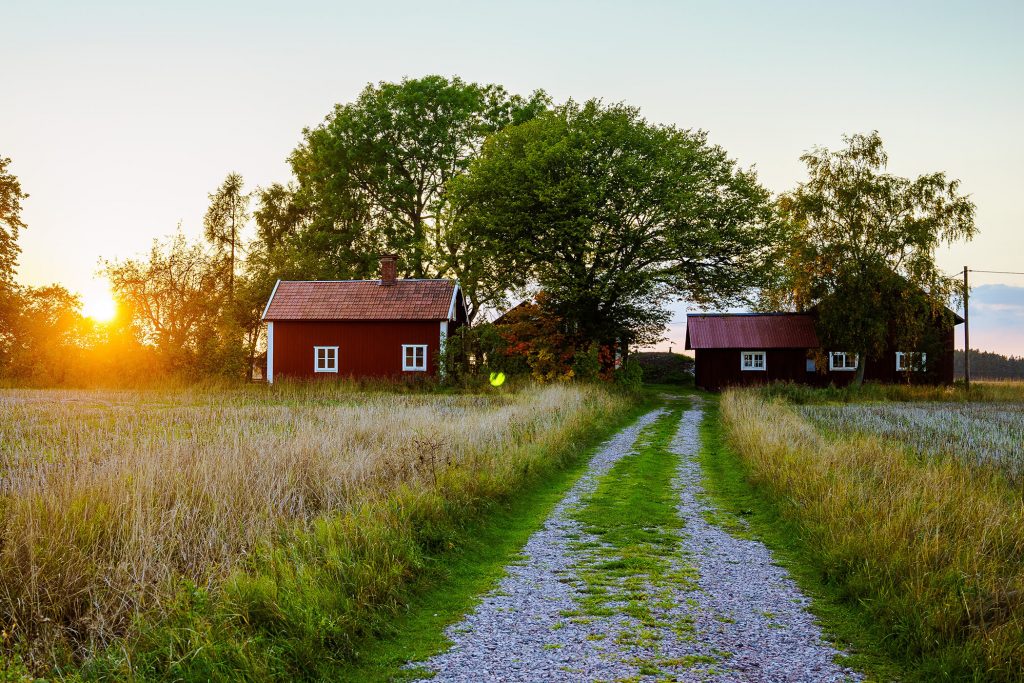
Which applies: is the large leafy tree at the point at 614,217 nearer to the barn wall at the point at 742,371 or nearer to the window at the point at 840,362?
the barn wall at the point at 742,371

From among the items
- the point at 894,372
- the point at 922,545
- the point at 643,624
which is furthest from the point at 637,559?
the point at 894,372

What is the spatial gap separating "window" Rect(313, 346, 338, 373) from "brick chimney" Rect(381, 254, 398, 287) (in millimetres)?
4247

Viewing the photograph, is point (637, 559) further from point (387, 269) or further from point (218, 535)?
point (387, 269)

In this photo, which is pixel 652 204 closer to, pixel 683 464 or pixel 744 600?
pixel 683 464

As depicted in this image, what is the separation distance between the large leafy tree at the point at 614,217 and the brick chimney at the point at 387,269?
16.0ft

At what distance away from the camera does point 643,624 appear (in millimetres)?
5945

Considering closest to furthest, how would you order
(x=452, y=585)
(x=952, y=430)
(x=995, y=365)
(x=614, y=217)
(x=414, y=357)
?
(x=452, y=585) < (x=952, y=430) < (x=614, y=217) < (x=414, y=357) < (x=995, y=365)

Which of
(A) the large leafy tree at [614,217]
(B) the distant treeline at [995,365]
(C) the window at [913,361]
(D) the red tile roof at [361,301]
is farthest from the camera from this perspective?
(B) the distant treeline at [995,365]

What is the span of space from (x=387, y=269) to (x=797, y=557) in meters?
32.1

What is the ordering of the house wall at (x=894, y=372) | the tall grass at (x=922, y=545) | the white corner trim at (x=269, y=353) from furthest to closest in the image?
the house wall at (x=894, y=372) < the white corner trim at (x=269, y=353) < the tall grass at (x=922, y=545)

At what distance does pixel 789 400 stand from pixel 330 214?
28.3 metres

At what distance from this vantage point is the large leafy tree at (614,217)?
32.2 meters

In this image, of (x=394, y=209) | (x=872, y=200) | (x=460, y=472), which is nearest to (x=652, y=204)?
(x=872, y=200)

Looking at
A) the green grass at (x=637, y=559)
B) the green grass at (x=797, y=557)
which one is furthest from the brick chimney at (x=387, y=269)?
the green grass at (x=637, y=559)
